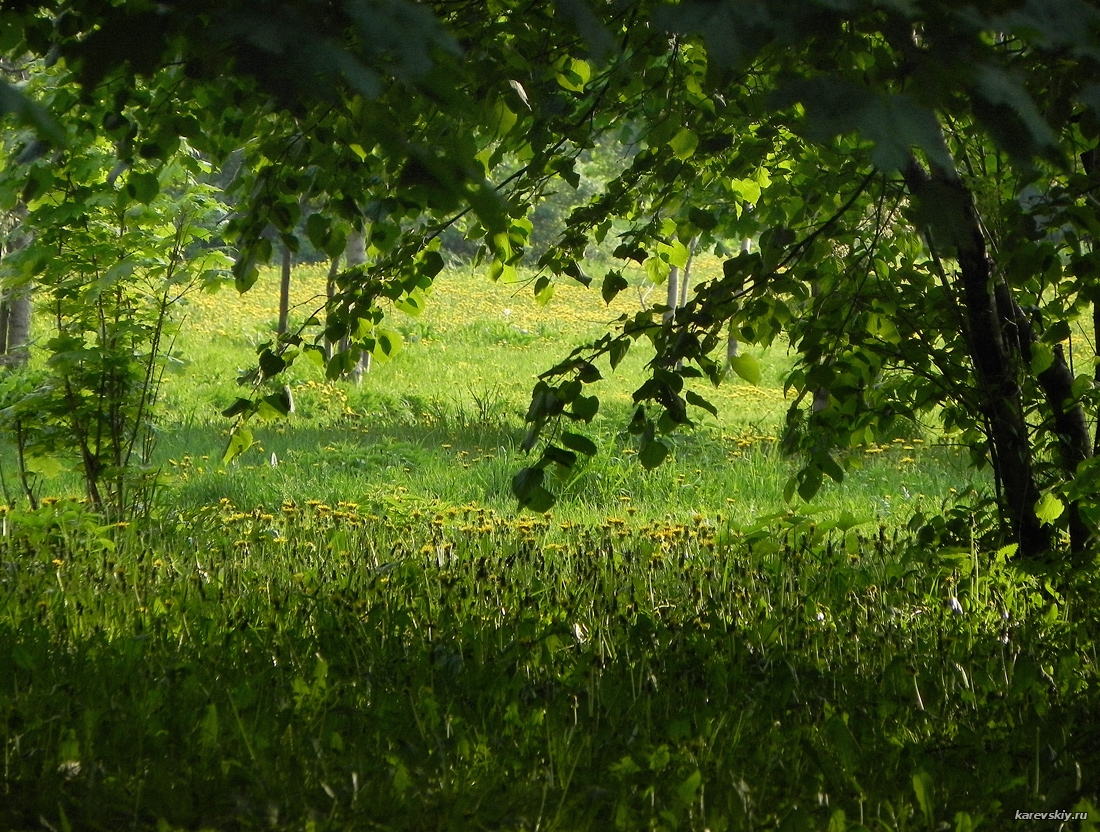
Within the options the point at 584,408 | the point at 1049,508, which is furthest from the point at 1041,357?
the point at 584,408

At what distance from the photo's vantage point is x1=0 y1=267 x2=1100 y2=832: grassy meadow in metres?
2.08

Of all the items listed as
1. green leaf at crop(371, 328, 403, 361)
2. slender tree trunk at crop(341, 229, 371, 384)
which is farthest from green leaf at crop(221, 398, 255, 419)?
slender tree trunk at crop(341, 229, 371, 384)

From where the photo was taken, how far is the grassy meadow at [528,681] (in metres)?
2.08

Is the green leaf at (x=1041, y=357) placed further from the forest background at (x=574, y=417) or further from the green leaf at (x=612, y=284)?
the green leaf at (x=612, y=284)

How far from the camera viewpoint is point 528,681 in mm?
2820

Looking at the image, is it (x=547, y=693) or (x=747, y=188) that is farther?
(x=747, y=188)

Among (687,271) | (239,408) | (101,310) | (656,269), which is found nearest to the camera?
(239,408)

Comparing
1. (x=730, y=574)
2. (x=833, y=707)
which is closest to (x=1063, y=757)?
(x=833, y=707)

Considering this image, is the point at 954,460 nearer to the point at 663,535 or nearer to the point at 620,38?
the point at 663,535

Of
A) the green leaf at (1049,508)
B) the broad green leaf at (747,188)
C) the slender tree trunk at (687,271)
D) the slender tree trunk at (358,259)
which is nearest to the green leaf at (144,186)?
the slender tree trunk at (687,271)

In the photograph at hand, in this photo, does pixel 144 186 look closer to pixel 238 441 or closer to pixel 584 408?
pixel 238 441

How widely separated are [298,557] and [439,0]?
2.55 m

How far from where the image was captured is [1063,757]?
229cm

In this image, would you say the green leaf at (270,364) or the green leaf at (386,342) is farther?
the green leaf at (386,342)
